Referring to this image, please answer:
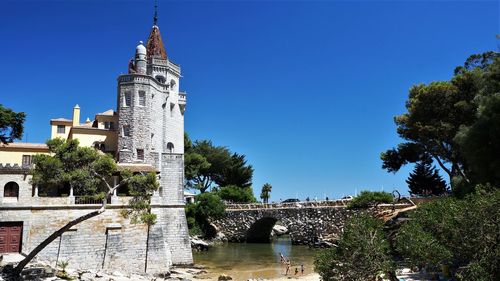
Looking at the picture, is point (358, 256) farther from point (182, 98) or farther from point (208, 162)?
point (208, 162)

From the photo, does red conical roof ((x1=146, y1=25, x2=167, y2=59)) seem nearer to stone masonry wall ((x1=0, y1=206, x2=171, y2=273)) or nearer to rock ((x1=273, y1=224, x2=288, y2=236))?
stone masonry wall ((x1=0, y1=206, x2=171, y2=273))

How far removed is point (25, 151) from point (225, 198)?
2908 centimetres

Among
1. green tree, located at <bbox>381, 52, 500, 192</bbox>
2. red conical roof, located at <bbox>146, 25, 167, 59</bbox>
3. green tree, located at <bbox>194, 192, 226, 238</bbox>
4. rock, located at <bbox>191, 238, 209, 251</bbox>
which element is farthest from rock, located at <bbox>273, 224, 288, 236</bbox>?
red conical roof, located at <bbox>146, 25, 167, 59</bbox>

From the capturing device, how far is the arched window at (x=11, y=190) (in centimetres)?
2506

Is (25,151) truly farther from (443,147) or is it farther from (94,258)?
(443,147)

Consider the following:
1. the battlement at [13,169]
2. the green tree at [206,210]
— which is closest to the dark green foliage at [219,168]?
the green tree at [206,210]

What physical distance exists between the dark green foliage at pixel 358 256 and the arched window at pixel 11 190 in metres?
19.8

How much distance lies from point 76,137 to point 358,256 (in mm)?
27342

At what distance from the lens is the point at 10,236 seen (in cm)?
2447

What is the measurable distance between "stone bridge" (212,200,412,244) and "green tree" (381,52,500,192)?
5668 millimetres

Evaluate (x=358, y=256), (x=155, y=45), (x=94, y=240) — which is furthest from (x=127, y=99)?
(x=358, y=256)

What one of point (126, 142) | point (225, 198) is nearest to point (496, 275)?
point (126, 142)

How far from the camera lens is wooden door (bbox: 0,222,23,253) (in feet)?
79.5

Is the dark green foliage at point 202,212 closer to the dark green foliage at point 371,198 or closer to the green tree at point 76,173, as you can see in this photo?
the dark green foliage at point 371,198
